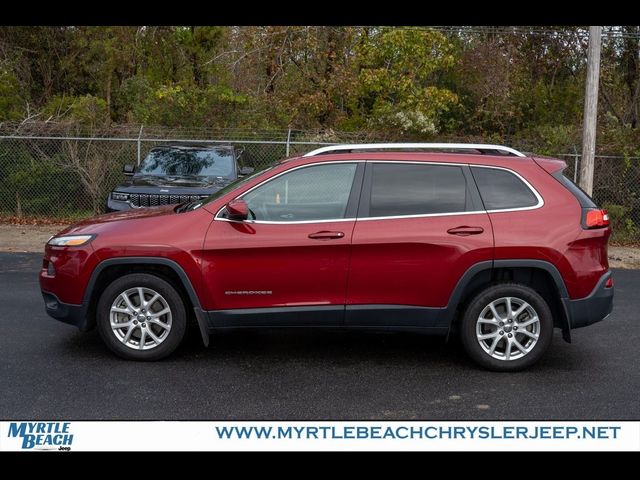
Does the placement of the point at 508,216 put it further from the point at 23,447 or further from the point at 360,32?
the point at 360,32

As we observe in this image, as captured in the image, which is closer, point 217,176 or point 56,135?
point 217,176

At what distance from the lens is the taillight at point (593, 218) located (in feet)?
19.4

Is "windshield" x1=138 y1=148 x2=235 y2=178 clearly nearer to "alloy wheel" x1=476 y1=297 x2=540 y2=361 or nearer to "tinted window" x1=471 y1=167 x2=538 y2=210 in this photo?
"tinted window" x1=471 y1=167 x2=538 y2=210

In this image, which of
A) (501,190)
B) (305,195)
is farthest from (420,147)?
(305,195)

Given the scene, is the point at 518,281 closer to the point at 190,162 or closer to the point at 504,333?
the point at 504,333

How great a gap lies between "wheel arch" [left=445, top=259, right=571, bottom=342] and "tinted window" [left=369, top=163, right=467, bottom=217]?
0.53 meters

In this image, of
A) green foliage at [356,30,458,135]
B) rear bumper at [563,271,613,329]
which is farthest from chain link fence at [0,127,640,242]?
rear bumper at [563,271,613,329]

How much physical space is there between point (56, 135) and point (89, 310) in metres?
11.3

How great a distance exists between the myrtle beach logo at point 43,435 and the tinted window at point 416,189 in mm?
2762

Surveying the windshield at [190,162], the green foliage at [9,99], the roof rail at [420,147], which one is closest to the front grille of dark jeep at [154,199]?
the windshield at [190,162]

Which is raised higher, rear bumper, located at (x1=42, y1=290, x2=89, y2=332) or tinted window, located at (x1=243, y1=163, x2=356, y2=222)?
tinted window, located at (x1=243, y1=163, x2=356, y2=222)

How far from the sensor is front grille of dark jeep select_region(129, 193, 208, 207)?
35.8 ft

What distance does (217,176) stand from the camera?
11.9m
